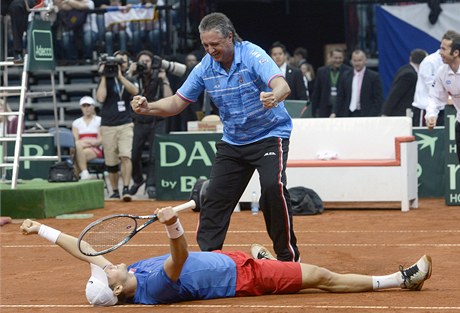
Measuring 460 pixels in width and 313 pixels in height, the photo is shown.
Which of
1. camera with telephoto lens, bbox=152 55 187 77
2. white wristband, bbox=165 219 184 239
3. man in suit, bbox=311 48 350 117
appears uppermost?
white wristband, bbox=165 219 184 239

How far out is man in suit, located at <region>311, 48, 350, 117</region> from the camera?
20422 mm

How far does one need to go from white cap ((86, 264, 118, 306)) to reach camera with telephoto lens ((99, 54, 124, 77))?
406 inches

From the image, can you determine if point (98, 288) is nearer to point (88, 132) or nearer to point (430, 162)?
point (430, 162)

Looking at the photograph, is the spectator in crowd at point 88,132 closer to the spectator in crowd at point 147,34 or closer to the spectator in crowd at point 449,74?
the spectator in crowd at point 147,34

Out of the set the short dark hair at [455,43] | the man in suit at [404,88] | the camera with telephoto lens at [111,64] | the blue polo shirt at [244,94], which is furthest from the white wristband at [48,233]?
the man in suit at [404,88]

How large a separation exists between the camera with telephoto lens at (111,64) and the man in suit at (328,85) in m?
4.01

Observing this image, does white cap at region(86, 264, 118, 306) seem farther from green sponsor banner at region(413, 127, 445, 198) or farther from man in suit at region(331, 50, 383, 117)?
man in suit at region(331, 50, 383, 117)

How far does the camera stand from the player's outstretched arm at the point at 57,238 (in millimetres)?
8375

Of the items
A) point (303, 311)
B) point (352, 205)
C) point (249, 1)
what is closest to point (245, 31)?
point (249, 1)

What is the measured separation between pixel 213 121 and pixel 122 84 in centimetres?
159

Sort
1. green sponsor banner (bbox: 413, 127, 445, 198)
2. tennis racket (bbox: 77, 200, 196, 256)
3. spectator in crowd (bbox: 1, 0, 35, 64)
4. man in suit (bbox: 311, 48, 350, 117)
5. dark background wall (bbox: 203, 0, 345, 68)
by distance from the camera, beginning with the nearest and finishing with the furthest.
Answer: tennis racket (bbox: 77, 200, 196, 256), spectator in crowd (bbox: 1, 0, 35, 64), green sponsor banner (bbox: 413, 127, 445, 198), man in suit (bbox: 311, 48, 350, 117), dark background wall (bbox: 203, 0, 345, 68)

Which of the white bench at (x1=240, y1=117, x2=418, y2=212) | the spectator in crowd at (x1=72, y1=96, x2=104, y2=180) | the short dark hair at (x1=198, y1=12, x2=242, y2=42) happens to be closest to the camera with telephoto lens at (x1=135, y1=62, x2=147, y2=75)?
the spectator in crowd at (x1=72, y1=96, x2=104, y2=180)

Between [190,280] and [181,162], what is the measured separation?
1008 cm

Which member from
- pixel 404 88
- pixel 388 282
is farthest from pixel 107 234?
pixel 404 88
